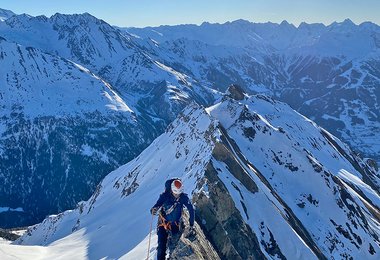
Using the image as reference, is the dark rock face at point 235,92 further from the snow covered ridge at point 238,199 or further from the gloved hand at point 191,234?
the gloved hand at point 191,234

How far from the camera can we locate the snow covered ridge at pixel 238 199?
2566 inches

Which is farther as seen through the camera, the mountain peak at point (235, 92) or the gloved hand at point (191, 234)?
the mountain peak at point (235, 92)

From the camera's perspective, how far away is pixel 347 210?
108688mm

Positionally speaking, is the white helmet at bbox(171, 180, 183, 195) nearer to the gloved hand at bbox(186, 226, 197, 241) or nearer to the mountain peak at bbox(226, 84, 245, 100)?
the gloved hand at bbox(186, 226, 197, 241)

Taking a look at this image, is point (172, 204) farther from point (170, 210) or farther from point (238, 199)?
point (238, 199)

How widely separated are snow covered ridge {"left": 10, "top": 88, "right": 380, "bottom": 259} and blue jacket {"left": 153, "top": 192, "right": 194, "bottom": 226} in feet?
76.7

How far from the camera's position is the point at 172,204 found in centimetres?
2727

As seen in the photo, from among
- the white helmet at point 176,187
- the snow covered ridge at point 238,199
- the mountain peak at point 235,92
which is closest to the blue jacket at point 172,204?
the white helmet at point 176,187

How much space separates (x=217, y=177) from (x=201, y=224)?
413 inches

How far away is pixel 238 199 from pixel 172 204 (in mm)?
44590

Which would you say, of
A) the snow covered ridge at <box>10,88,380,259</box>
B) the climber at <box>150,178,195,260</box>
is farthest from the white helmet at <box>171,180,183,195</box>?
the snow covered ridge at <box>10,88,380,259</box>

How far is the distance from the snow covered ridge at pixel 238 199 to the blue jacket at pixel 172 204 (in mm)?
23372

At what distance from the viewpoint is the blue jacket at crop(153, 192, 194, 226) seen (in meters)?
26.9

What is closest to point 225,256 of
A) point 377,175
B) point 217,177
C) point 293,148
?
point 217,177
